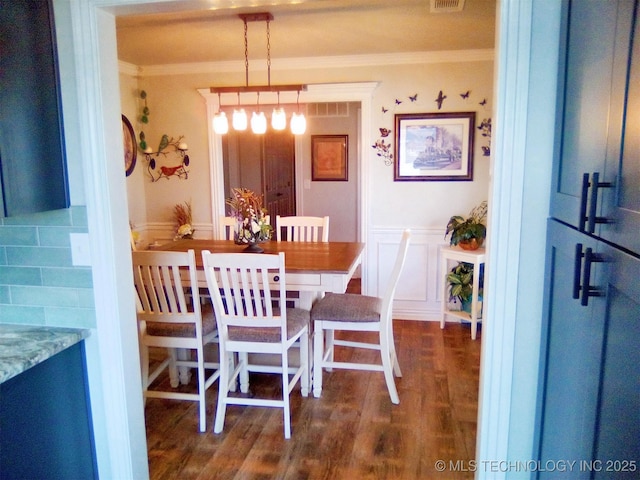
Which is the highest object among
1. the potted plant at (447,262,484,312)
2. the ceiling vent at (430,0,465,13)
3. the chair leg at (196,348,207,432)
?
the ceiling vent at (430,0,465,13)

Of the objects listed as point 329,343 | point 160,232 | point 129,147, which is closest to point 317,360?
point 329,343

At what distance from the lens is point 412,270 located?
171 inches

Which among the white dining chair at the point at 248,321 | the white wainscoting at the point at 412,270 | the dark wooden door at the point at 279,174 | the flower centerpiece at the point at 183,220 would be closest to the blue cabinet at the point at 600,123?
the white dining chair at the point at 248,321

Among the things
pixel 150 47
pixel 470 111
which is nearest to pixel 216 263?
pixel 150 47

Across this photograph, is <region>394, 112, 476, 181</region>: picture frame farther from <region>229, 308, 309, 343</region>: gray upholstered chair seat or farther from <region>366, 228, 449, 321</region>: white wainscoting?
<region>229, 308, 309, 343</region>: gray upholstered chair seat

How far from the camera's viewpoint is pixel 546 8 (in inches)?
51.2

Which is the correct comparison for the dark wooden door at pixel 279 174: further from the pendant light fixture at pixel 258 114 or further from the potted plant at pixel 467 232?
the potted plant at pixel 467 232

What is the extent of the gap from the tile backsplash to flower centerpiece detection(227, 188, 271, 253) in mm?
1495

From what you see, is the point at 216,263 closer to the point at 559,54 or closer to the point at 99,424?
the point at 99,424

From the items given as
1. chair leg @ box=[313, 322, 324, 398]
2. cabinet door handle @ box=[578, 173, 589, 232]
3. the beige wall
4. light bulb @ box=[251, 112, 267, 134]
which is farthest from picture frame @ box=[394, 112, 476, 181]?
cabinet door handle @ box=[578, 173, 589, 232]

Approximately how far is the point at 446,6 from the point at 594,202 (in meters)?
2.13

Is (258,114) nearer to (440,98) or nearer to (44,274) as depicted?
(440,98)

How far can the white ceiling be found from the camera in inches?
112

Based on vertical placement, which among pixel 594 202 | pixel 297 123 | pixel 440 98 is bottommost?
pixel 594 202
